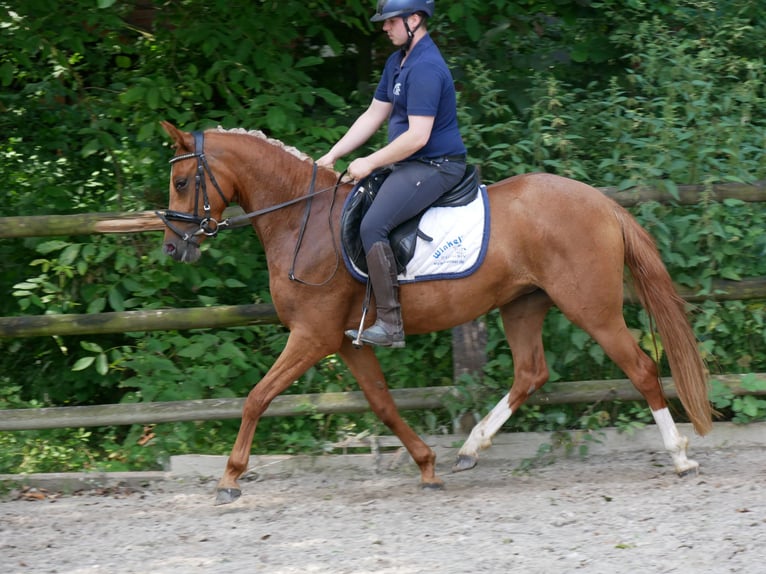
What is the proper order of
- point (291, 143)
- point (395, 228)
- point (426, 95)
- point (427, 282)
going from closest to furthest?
point (426, 95) < point (395, 228) < point (427, 282) < point (291, 143)

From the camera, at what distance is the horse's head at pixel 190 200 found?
17.0 feet

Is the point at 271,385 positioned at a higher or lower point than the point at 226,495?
higher

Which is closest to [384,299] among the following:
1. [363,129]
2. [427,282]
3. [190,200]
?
[427,282]

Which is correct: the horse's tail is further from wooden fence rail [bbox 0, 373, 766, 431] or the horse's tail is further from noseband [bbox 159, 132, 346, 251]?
noseband [bbox 159, 132, 346, 251]

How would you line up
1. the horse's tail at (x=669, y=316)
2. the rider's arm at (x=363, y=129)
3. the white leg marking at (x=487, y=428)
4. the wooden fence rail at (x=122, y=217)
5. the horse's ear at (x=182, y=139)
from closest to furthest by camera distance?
the horse's ear at (x=182, y=139), the horse's tail at (x=669, y=316), the rider's arm at (x=363, y=129), the white leg marking at (x=487, y=428), the wooden fence rail at (x=122, y=217)

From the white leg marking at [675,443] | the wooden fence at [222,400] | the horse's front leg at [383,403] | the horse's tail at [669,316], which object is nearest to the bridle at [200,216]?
the horse's front leg at [383,403]

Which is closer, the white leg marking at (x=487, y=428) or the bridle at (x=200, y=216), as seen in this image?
the bridle at (x=200, y=216)

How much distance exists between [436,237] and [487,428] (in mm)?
1276

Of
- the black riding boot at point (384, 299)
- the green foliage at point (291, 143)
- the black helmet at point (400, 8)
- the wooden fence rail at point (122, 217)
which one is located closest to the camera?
the black helmet at point (400, 8)

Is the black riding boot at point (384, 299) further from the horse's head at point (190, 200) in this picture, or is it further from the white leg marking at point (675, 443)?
the white leg marking at point (675, 443)

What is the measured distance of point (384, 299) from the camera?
16.8ft

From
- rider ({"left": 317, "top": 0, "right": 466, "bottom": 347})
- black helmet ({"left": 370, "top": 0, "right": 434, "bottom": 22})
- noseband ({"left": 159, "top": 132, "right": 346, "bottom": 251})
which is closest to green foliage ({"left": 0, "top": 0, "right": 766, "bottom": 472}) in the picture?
rider ({"left": 317, "top": 0, "right": 466, "bottom": 347})

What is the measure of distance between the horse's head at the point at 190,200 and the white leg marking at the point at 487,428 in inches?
77.1

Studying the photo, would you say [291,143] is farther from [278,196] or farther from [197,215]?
[197,215]
